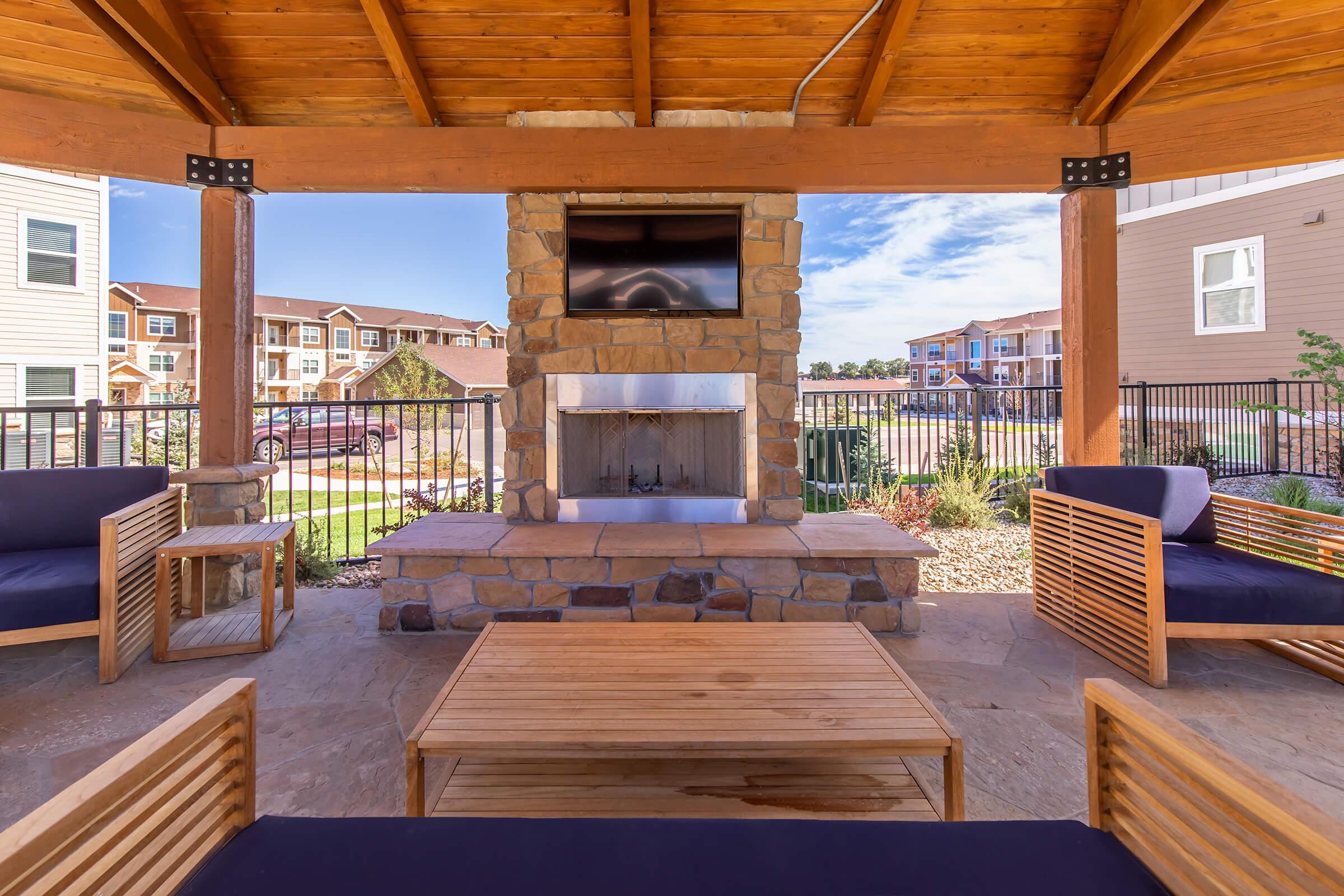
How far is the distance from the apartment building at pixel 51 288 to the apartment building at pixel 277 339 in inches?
Result: 353

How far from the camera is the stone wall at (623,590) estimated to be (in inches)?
118

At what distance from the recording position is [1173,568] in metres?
2.51

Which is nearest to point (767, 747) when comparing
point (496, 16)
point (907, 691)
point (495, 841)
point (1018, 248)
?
point (907, 691)

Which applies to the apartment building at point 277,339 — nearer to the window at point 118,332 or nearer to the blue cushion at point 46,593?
the window at point 118,332

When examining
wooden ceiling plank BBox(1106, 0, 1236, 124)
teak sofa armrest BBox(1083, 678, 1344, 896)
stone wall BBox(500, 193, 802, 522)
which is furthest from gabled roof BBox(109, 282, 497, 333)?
teak sofa armrest BBox(1083, 678, 1344, 896)

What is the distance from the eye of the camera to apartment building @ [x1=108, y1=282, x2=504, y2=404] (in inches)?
829

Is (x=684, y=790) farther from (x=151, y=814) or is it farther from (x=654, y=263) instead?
(x=654, y=263)

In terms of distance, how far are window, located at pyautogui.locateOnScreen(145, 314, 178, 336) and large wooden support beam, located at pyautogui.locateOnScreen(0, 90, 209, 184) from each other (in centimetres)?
2479

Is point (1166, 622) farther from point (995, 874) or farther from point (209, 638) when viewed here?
point (209, 638)

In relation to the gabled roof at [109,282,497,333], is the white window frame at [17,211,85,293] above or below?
below

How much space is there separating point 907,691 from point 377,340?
1241 inches

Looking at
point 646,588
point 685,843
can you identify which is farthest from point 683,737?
point 646,588

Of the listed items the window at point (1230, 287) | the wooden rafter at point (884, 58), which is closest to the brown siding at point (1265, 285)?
the window at point (1230, 287)

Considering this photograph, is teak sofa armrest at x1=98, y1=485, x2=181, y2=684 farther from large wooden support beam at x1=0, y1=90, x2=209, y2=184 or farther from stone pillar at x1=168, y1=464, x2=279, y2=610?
large wooden support beam at x1=0, y1=90, x2=209, y2=184
